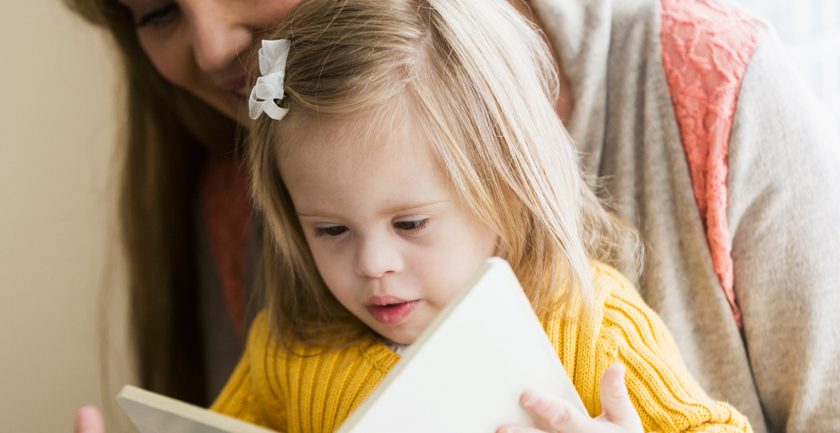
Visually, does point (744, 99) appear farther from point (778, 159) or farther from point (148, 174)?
point (148, 174)

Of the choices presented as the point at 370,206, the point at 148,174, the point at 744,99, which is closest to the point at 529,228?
the point at 370,206

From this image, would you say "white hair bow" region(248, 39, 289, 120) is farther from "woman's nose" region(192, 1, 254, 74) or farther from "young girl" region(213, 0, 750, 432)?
"woman's nose" region(192, 1, 254, 74)

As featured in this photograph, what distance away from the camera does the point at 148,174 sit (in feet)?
4.27

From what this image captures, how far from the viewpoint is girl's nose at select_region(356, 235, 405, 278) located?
797 mm

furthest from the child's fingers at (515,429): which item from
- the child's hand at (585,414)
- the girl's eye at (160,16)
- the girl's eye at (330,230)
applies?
the girl's eye at (160,16)

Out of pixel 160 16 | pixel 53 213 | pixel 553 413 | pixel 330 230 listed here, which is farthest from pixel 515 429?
pixel 53 213

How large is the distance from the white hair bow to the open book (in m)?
0.28

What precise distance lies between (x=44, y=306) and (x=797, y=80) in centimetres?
120

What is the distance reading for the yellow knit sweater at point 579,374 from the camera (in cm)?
80

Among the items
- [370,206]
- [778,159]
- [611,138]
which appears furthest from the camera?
[611,138]

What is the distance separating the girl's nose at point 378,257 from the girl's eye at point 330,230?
0.04 m

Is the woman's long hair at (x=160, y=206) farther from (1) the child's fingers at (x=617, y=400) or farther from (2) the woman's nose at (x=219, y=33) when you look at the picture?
(1) the child's fingers at (x=617, y=400)

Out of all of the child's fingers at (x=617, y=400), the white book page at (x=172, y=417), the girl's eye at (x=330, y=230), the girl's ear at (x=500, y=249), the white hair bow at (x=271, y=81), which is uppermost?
the white hair bow at (x=271, y=81)

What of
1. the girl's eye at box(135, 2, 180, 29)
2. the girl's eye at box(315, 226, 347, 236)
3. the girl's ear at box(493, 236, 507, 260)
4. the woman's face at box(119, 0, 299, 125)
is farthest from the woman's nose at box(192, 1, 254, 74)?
the girl's ear at box(493, 236, 507, 260)
